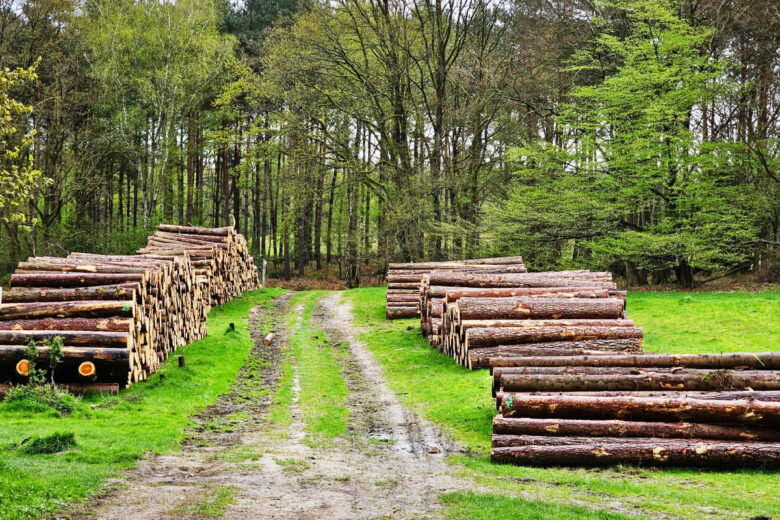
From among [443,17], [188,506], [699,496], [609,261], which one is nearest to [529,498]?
[699,496]

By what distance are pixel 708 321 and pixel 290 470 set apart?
51.2ft

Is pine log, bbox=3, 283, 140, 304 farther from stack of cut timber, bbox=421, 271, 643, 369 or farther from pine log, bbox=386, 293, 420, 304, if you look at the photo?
pine log, bbox=386, 293, 420, 304

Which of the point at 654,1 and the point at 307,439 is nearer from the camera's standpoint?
the point at 307,439

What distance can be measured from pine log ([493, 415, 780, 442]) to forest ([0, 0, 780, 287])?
1807 centimetres

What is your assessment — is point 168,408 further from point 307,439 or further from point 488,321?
point 488,321

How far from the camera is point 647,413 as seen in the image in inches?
372

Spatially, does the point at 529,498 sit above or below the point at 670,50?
below

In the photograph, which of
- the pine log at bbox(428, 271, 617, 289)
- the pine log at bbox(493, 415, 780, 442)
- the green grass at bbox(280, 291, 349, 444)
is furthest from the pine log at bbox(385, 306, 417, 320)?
the pine log at bbox(493, 415, 780, 442)

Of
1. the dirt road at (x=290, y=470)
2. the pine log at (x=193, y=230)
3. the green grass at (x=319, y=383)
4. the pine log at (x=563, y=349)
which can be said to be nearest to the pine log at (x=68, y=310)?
the dirt road at (x=290, y=470)

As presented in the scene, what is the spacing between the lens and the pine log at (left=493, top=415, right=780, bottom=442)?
9.02 meters

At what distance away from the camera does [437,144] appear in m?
32.9

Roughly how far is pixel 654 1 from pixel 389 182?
1473 cm

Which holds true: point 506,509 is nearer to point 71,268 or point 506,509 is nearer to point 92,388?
point 92,388

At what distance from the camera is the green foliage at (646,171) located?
26.9 meters
